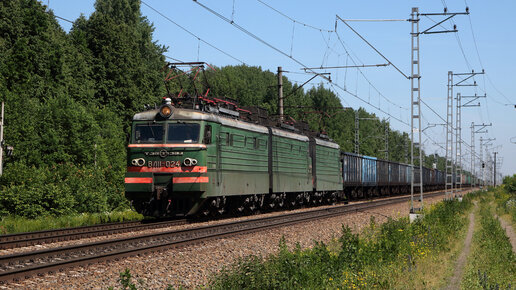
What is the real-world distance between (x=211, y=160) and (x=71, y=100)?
2297 centimetres

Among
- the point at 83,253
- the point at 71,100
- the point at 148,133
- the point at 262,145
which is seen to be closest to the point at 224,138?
the point at 148,133

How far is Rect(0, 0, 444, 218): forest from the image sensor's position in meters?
23.0

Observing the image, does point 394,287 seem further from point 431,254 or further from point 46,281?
point 46,281

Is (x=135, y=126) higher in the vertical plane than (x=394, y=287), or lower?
higher

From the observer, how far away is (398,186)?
207 ft

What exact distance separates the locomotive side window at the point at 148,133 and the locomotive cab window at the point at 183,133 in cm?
33

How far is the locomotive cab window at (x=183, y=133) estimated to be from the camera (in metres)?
19.7

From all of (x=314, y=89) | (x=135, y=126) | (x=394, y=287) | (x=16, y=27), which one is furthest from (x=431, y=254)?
(x=314, y=89)

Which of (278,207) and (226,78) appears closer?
(278,207)

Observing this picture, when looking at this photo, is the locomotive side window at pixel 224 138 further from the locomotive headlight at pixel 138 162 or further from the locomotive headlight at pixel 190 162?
the locomotive headlight at pixel 138 162

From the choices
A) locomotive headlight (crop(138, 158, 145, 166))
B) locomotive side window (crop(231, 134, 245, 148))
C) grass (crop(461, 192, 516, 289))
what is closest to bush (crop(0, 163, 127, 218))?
locomotive headlight (crop(138, 158, 145, 166))

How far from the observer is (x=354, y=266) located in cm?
1177

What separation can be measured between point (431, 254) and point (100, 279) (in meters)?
8.87

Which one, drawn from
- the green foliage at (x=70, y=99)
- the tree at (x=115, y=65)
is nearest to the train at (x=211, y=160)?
the green foliage at (x=70, y=99)
